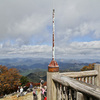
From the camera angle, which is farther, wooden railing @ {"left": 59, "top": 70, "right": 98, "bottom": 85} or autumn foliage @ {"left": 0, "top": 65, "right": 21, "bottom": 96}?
autumn foliage @ {"left": 0, "top": 65, "right": 21, "bottom": 96}

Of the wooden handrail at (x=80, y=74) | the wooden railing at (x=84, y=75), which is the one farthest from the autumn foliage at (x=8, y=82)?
the wooden handrail at (x=80, y=74)

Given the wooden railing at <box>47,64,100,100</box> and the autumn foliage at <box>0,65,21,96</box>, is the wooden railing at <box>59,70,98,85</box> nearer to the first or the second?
the wooden railing at <box>47,64,100,100</box>

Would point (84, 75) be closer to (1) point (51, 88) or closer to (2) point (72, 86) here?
(1) point (51, 88)

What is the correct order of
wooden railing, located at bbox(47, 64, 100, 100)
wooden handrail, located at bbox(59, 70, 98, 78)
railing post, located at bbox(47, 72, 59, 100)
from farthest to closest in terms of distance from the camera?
wooden handrail, located at bbox(59, 70, 98, 78) → railing post, located at bbox(47, 72, 59, 100) → wooden railing, located at bbox(47, 64, 100, 100)

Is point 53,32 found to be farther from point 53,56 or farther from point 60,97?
point 60,97

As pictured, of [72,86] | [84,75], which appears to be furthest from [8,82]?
[72,86]

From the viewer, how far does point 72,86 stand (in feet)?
5.94

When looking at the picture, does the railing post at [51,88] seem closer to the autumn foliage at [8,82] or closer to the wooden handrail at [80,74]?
the wooden handrail at [80,74]

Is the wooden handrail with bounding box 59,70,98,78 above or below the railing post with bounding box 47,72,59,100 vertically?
above

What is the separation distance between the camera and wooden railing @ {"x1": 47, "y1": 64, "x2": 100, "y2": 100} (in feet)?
4.82

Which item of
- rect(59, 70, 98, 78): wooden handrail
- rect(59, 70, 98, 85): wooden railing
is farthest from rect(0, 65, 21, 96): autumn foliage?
rect(59, 70, 98, 78): wooden handrail

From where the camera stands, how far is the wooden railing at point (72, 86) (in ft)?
4.82

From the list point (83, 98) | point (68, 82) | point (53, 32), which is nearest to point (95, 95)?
point (83, 98)

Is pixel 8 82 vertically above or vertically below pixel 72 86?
below
